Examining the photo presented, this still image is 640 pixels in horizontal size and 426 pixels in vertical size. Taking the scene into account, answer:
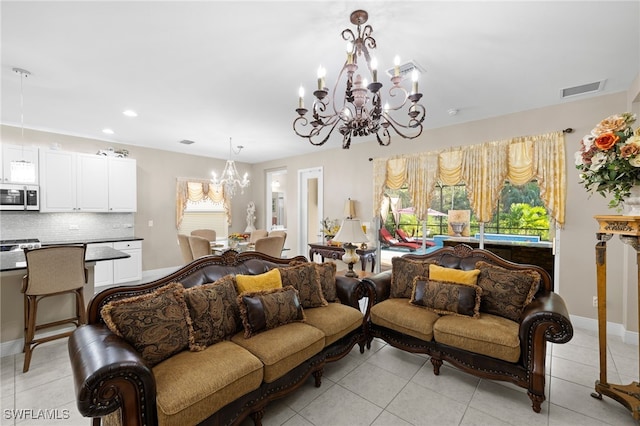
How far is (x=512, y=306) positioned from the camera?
98.3 inches

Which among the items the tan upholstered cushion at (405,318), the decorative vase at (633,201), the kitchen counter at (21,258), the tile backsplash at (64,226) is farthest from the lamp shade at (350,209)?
the tile backsplash at (64,226)

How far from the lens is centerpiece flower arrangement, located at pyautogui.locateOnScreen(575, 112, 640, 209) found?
Answer: 1.89m

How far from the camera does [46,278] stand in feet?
8.67

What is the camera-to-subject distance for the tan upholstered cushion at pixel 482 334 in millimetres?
2172

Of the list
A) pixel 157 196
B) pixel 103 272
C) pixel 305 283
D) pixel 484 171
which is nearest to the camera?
pixel 305 283

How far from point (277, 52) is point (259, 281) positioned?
6.62 feet

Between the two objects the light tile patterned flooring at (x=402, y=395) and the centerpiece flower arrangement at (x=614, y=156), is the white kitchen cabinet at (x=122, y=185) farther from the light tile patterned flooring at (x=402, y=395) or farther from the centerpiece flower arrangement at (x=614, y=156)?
the centerpiece flower arrangement at (x=614, y=156)

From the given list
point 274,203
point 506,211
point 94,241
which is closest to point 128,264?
point 94,241

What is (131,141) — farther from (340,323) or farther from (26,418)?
(340,323)

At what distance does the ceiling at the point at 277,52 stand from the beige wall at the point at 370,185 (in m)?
0.27

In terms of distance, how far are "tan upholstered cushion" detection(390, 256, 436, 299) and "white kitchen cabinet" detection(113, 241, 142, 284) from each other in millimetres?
4700

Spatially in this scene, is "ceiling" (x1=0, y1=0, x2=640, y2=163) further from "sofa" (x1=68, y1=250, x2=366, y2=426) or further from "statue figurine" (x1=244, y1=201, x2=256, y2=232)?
"statue figurine" (x1=244, y1=201, x2=256, y2=232)

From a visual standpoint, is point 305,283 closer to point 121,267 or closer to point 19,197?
point 121,267

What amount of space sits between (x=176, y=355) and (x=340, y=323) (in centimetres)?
130
